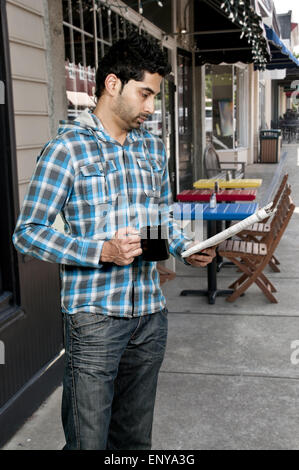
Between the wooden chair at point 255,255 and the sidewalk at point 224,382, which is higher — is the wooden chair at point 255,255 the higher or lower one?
the higher one

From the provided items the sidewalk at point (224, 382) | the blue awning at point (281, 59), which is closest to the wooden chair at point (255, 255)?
the sidewalk at point (224, 382)

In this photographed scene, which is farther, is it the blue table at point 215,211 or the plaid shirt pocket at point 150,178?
the blue table at point 215,211

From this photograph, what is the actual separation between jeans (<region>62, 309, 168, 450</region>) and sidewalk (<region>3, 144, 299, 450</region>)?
1120 millimetres

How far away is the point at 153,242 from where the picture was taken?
1964 mm

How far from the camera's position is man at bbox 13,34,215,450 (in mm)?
2004

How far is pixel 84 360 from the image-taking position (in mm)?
2080

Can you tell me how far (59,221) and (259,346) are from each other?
73.2 inches

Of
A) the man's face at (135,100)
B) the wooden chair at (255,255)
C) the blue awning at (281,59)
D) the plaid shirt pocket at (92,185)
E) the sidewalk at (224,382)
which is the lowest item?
the sidewalk at (224,382)

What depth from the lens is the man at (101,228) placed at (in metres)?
2.00

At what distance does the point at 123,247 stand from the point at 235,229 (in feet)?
1.17

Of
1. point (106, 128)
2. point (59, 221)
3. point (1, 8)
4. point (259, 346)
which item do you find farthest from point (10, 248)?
point (259, 346)

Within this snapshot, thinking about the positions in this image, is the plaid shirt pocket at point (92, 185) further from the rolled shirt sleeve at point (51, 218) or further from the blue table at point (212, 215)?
the blue table at point (212, 215)

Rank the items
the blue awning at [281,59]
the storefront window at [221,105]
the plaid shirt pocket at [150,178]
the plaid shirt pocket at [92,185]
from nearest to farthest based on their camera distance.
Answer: the plaid shirt pocket at [92,185], the plaid shirt pocket at [150,178], the blue awning at [281,59], the storefront window at [221,105]

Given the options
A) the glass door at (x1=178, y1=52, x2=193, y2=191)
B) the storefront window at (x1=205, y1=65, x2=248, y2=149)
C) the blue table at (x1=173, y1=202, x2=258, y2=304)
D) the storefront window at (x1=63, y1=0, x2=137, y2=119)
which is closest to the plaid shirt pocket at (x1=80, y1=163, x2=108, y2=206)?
the storefront window at (x1=63, y1=0, x2=137, y2=119)
